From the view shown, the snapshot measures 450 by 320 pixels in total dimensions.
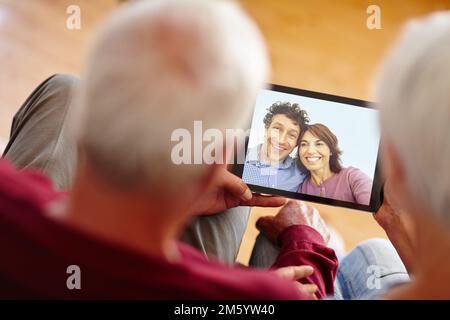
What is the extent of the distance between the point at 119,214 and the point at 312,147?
69 centimetres

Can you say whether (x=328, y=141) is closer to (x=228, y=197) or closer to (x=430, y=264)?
(x=228, y=197)

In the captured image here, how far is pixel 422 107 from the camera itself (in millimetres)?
528

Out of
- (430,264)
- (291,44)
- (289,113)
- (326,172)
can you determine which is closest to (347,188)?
(326,172)

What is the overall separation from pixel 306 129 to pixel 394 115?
0.63 m

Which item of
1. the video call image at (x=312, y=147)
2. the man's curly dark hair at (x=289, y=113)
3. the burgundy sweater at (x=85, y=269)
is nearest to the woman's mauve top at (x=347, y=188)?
the video call image at (x=312, y=147)

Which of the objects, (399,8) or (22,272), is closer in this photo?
(22,272)

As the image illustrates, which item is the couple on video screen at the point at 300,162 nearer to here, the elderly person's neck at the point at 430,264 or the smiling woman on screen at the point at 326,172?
the smiling woman on screen at the point at 326,172

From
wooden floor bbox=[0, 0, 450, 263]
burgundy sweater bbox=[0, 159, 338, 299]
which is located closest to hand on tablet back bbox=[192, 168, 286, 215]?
burgundy sweater bbox=[0, 159, 338, 299]

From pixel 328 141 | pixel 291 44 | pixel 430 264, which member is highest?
pixel 291 44

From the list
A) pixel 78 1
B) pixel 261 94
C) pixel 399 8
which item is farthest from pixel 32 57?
pixel 399 8

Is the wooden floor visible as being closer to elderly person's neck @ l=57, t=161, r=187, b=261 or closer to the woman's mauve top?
the woman's mauve top

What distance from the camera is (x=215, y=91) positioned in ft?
1.70
